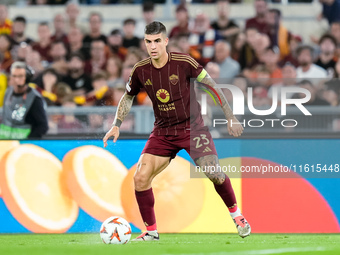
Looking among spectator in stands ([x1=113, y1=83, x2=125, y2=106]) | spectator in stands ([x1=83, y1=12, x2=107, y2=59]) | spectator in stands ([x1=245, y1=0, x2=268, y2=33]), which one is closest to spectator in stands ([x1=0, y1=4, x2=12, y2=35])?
spectator in stands ([x1=83, y1=12, x2=107, y2=59])

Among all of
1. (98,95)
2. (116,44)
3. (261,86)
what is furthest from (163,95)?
(116,44)

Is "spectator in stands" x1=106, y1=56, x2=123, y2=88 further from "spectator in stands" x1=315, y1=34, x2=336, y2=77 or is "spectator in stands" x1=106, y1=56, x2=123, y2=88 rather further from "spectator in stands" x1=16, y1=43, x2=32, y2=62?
"spectator in stands" x1=315, y1=34, x2=336, y2=77

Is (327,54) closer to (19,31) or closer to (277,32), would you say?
(277,32)

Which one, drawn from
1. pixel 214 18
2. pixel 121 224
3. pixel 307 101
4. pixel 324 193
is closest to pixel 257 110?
pixel 307 101

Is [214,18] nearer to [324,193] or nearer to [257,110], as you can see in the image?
[257,110]

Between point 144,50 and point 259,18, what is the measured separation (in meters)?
2.12

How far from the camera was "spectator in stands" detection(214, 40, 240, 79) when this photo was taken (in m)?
11.6

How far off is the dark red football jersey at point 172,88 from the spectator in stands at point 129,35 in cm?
528

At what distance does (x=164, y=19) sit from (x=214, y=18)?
1018mm

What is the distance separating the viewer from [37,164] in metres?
9.20

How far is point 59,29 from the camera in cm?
1341

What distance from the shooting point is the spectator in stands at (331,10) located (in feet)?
42.8

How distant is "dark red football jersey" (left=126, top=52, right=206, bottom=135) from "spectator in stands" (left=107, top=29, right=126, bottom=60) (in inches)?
202

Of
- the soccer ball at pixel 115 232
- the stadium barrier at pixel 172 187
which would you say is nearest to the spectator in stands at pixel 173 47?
the stadium barrier at pixel 172 187
